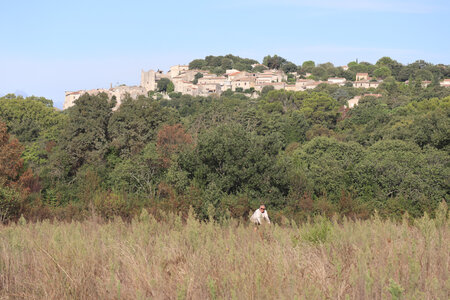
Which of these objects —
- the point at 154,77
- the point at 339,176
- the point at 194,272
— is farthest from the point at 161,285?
the point at 154,77

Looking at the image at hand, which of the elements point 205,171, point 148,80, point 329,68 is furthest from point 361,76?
point 205,171

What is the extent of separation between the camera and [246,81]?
101750mm

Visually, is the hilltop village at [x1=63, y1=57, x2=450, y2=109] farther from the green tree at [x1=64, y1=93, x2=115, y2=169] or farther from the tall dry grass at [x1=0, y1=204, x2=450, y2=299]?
the tall dry grass at [x1=0, y1=204, x2=450, y2=299]

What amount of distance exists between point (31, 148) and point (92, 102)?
712 centimetres

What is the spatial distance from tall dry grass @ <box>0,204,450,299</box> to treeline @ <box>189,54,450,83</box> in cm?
10783

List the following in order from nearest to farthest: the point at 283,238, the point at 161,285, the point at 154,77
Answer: the point at 161,285, the point at 283,238, the point at 154,77

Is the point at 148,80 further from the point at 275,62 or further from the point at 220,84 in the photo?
the point at 275,62

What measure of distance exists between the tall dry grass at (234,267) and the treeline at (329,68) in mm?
107829

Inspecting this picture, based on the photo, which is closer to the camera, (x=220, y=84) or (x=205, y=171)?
(x=205, y=171)

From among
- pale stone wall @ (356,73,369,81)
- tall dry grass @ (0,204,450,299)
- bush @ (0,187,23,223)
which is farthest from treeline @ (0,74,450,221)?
pale stone wall @ (356,73,369,81)

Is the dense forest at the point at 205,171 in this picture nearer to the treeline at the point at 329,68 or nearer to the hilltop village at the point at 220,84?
the hilltop village at the point at 220,84

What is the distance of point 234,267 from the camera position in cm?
351

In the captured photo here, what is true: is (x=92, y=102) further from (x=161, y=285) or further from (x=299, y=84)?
(x=299, y=84)

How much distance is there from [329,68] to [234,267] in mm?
128606
